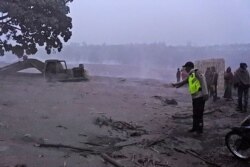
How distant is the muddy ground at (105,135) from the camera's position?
702 centimetres

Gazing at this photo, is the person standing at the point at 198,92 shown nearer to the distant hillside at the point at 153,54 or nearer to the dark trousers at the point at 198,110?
the dark trousers at the point at 198,110

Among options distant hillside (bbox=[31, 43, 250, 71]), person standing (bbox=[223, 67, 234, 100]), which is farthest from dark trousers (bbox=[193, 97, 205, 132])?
distant hillside (bbox=[31, 43, 250, 71])

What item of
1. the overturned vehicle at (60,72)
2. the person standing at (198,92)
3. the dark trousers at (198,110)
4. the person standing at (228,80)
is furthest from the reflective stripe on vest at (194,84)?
the overturned vehicle at (60,72)

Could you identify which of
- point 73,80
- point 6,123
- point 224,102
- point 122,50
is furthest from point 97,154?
point 122,50

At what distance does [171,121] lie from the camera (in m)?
11.7

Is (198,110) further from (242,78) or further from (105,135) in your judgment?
(242,78)

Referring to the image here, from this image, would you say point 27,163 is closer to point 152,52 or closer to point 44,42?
point 44,42

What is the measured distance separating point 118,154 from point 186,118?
5241 mm

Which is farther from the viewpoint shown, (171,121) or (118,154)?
(171,121)

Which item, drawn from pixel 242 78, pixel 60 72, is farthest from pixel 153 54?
pixel 242 78

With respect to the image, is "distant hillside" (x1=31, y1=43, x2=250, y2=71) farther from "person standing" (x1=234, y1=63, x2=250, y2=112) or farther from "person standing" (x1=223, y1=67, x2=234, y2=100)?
"person standing" (x1=234, y1=63, x2=250, y2=112)

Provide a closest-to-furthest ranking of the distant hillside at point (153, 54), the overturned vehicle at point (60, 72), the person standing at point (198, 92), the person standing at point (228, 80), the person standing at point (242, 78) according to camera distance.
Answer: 1. the person standing at point (198, 92)
2. the person standing at point (242, 78)
3. the person standing at point (228, 80)
4. the overturned vehicle at point (60, 72)
5. the distant hillside at point (153, 54)

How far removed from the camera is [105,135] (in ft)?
29.6

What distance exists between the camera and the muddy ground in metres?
7.02
